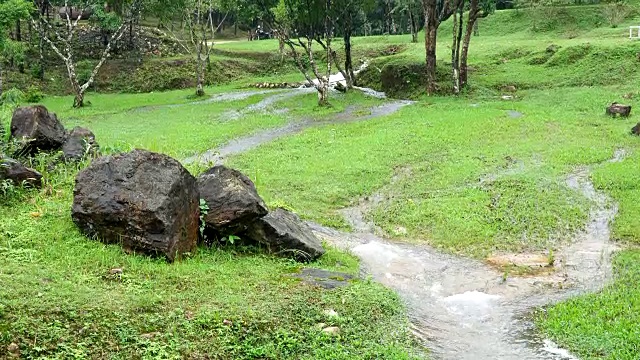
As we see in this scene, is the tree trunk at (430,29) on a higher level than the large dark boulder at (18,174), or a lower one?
higher

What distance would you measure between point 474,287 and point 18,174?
33.6 ft

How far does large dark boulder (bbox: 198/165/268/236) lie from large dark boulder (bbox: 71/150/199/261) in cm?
48

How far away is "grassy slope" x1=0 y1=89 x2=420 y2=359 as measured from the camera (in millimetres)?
7383

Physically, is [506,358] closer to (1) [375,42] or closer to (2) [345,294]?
(2) [345,294]

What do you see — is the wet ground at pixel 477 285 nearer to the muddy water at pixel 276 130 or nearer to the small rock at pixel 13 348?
the small rock at pixel 13 348

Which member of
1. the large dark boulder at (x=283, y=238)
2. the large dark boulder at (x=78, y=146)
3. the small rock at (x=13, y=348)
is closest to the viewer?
the small rock at (x=13, y=348)

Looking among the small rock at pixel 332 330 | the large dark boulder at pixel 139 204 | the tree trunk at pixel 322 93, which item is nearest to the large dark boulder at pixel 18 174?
the large dark boulder at pixel 139 204

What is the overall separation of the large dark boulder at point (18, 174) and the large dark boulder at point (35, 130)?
2181mm

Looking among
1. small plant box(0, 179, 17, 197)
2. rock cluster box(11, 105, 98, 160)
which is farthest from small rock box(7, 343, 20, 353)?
rock cluster box(11, 105, 98, 160)

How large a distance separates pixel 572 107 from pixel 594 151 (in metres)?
9.85

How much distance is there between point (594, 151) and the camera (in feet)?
75.8

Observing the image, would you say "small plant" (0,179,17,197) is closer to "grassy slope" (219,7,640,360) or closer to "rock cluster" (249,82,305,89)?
"grassy slope" (219,7,640,360)

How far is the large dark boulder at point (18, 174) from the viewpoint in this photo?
39.4ft

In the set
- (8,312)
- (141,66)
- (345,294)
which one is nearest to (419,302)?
(345,294)
